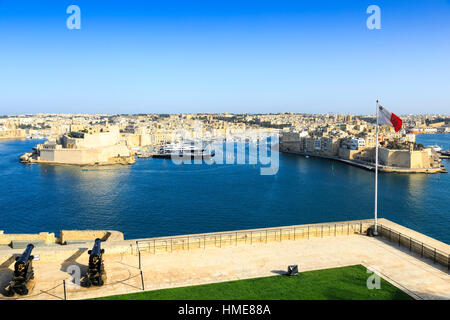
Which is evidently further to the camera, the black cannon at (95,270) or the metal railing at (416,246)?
the metal railing at (416,246)

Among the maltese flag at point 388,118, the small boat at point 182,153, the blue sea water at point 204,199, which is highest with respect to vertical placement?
the maltese flag at point 388,118

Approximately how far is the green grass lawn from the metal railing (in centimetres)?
156

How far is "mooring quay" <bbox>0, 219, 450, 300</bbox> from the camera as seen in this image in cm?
611

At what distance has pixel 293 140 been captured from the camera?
58812 mm

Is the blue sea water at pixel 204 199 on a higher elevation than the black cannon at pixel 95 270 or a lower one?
lower

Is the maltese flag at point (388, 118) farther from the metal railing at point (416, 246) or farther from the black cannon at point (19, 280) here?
the black cannon at point (19, 280)

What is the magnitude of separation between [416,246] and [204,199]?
16.5 m

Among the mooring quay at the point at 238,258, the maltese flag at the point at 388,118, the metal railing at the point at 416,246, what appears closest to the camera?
the mooring quay at the point at 238,258

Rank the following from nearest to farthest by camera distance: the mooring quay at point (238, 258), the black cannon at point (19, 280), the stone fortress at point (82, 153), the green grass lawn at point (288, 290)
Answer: the black cannon at point (19, 280) → the green grass lawn at point (288, 290) → the mooring quay at point (238, 258) → the stone fortress at point (82, 153)

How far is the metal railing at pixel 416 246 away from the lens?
695 cm

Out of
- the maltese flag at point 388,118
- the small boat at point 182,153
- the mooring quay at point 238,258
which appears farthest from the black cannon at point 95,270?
the small boat at point 182,153

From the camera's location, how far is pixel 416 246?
7566 millimetres

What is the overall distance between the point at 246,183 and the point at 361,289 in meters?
→ 23.3
